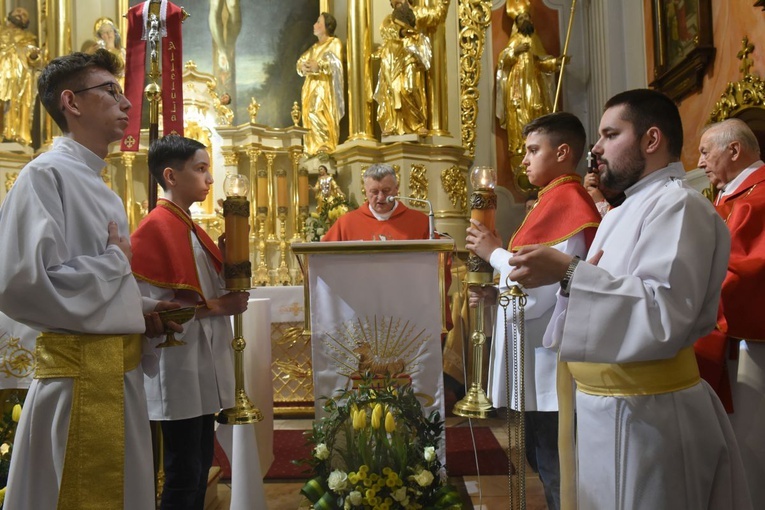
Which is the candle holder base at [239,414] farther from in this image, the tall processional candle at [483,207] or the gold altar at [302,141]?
the gold altar at [302,141]

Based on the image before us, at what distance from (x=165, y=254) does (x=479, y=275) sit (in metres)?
1.26

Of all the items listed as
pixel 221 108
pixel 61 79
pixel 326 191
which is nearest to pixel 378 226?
pixel 326 191

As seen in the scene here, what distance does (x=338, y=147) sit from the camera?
279 inches

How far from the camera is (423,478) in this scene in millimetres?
2355

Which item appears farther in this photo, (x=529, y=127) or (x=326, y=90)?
(x=326, y=90)

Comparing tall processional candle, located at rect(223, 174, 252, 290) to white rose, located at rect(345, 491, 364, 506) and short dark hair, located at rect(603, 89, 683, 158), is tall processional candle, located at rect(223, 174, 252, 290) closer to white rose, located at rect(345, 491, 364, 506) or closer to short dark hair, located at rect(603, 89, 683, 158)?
white rose, located at rect(345, 491, 364, 506)

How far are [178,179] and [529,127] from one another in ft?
4.89

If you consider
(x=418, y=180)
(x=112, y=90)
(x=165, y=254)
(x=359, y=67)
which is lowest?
(x=165, y=254)

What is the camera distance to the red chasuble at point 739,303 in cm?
263

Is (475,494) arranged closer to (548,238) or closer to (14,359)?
(548,238)

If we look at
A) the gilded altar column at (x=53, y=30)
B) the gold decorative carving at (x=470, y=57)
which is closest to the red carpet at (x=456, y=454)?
the gold decorative carving at (x=470, y=57)

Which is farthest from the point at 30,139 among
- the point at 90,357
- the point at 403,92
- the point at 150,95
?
the point at 90,357

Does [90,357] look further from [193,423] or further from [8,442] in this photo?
[8,442]

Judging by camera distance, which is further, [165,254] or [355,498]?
[165,254]
